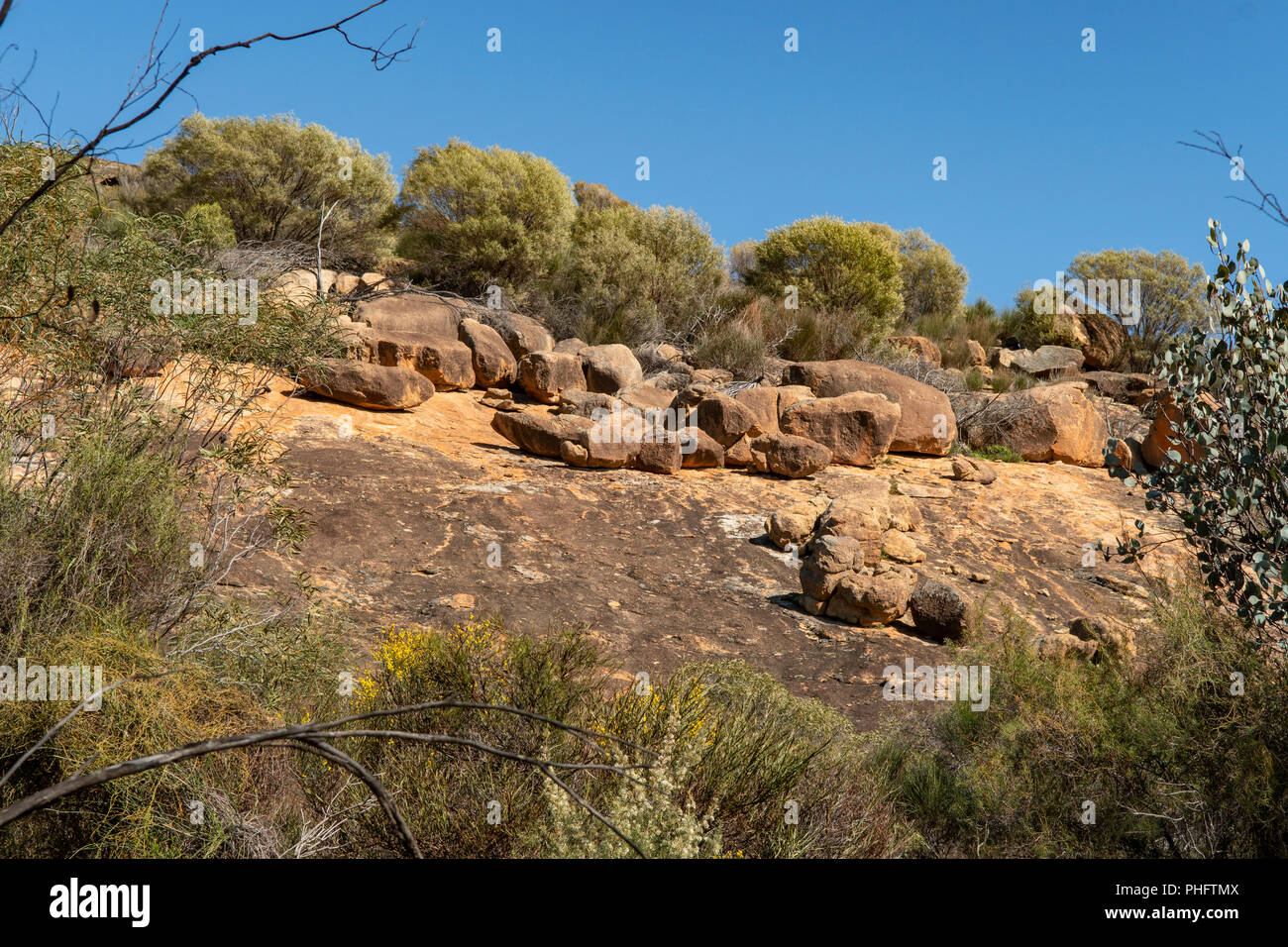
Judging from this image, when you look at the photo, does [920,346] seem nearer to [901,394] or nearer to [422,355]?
[901,394]

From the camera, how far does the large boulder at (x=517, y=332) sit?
52.3ft

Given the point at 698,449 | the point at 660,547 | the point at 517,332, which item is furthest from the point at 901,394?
the point at 517,332

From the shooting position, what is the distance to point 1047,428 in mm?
13633

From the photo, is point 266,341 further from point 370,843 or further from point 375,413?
point 375,413

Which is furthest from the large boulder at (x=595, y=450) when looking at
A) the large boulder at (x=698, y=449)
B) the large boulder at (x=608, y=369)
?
the large boulder at (x=608, y=369)

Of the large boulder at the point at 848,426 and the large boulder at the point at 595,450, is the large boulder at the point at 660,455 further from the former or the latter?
the large boulder at the point at 848,426

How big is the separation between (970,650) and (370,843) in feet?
12.9

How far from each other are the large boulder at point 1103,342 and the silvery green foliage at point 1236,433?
68.6 feet

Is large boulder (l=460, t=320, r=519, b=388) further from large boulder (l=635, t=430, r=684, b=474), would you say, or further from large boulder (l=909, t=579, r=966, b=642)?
large boulder (l=909, t=579, r=966, b=642)

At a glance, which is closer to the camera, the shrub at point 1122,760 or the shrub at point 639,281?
the shrub at point 1122,760

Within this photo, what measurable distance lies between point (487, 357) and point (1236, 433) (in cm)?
1218

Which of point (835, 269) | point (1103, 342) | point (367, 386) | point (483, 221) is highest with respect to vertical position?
point (483, 221)

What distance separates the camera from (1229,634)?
4168 millimetres

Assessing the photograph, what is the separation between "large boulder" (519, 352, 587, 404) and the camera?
1444 cm
